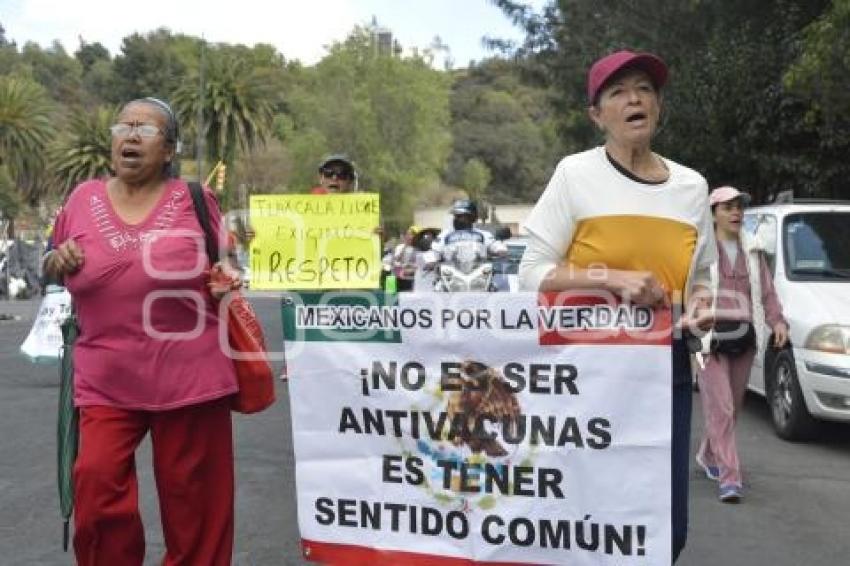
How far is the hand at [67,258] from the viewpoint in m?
3.68

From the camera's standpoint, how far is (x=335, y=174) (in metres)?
9.20

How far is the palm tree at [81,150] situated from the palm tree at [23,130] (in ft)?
7.49

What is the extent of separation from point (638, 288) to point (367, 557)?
48.6 inches

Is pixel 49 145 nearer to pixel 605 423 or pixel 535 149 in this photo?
pixel 605 423

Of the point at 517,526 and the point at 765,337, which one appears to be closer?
the point at 517,526

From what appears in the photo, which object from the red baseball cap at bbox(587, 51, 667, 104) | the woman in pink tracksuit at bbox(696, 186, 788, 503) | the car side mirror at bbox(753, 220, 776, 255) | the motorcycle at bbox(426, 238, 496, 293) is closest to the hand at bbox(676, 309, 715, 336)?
the red baseball cap at bbox(587, 51, 667, 104)

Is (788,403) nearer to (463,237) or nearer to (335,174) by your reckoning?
(335,174)

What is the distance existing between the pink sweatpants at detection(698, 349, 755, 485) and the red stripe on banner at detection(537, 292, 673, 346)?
321cm

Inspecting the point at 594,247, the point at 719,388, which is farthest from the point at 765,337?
the point at 594,247

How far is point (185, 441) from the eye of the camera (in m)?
3.79

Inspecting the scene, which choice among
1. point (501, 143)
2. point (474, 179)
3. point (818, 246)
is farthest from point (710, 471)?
point (501, 143)

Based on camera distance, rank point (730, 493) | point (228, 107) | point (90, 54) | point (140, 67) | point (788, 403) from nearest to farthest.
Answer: point (730, 493) < point (788, 403) < point (228, 107) < point (140, 67) < point (90, 54)

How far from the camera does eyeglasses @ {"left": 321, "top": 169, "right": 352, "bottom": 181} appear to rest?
9.18 m

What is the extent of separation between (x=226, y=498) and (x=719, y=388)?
3490 millimetres
